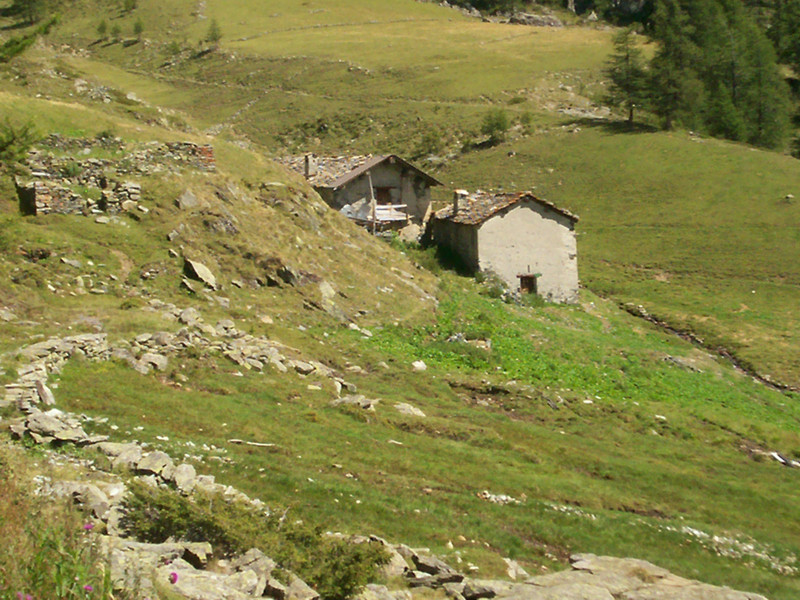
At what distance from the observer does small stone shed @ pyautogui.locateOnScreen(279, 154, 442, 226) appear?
48.0 metres

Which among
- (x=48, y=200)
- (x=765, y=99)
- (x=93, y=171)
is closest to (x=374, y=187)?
(x=93, y=171)

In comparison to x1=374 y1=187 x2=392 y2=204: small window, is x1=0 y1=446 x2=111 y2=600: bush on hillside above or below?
above

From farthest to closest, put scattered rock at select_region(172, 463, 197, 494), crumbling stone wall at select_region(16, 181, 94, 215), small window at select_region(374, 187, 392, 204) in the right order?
small window at select_region(374, 187, 392, 204)
crumbling stone wall at select_region(16, 181, 94, 215)
scattered rock at select_region(172, 463, 197, 494)

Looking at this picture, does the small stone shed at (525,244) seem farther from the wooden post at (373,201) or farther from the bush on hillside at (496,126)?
the bush on hillside at (496,126)

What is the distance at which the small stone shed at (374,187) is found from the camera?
48.0 meters

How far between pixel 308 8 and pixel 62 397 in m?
138

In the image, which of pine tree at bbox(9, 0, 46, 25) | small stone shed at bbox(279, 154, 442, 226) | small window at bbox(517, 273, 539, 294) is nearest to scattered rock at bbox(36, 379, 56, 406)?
small window at bbox(517, 273, 539, 294)

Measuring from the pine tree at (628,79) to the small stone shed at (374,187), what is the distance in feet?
138

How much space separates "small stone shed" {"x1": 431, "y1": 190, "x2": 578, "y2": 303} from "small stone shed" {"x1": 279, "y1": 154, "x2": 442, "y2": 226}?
6062 millimetres

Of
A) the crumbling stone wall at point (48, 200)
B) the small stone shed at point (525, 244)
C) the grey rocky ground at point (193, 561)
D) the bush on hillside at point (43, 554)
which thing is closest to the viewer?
the bush on hillside at point (43, 554)

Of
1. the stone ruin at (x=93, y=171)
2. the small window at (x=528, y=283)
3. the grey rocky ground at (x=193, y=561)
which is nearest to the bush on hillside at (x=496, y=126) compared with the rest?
the small window at (x=528, y=283)

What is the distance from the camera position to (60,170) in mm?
29078

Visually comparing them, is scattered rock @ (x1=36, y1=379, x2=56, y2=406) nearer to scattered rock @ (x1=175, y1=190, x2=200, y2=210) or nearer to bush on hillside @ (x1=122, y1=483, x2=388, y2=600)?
bush on hillside @ (x1=122, y1=483, x2=388, y2=600)

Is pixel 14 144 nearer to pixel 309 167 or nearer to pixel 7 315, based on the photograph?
pixel 7 315
